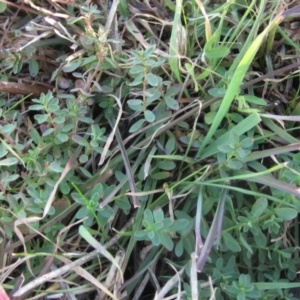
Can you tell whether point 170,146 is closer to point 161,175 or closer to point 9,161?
point 161,175

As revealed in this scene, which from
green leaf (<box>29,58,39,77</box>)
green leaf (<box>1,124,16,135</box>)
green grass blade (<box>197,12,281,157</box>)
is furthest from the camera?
green leaf (<box>29,58,39,77</box>)

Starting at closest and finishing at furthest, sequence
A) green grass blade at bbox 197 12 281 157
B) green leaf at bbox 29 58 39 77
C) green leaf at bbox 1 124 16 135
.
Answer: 1. green grass blade at bbox 197 12 281 157
2. green leaf at bbox 1 124 16 135
3. green leaf at bbox 29 58 39 77

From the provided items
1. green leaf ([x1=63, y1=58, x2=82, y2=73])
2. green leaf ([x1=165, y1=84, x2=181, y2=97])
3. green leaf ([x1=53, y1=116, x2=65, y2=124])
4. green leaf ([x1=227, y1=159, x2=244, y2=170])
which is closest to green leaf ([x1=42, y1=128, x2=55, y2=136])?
green leaf ([x1=53, y1=116, x2=65, y2=124])

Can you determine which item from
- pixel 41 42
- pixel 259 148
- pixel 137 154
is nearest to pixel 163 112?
pixel 137 154

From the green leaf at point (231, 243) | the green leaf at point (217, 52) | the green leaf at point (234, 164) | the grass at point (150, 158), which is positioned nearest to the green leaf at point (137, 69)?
the grass at point (150, 158)

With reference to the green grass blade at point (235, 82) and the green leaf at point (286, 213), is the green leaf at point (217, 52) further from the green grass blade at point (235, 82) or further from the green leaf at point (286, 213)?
the green leaf at point (286, 213)

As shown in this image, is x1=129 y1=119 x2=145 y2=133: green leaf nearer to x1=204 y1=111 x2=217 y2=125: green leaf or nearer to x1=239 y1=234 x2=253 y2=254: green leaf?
x1=204 y1=111 x2=217 y2=125: green leaf

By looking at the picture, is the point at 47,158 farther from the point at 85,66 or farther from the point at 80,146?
the point at 85,66
